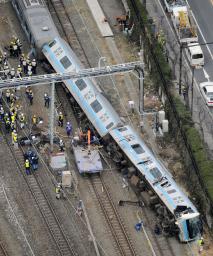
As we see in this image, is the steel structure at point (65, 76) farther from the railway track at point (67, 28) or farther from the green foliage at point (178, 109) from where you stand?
the railway track at point (67, 28)

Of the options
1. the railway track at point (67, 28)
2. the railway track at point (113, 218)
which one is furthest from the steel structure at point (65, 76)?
the railway track at point (67, 28)

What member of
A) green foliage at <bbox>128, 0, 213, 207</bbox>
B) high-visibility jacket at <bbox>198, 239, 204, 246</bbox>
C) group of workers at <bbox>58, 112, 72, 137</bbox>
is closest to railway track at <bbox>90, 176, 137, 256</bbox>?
high-visibility jacket at <bbox>198, 239, 204, 246</bbox>

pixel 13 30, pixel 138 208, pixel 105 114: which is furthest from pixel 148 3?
pixel 138 208

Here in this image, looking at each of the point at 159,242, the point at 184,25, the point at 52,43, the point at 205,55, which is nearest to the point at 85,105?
the point at 52,43

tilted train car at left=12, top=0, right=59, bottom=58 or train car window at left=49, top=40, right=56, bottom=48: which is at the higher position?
tilted train car at left=12, top=0, right=59, bottom=58

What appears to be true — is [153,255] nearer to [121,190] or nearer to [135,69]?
[121,190]

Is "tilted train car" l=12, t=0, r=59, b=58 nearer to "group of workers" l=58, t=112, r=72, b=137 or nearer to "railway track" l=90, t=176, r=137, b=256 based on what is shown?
"group of workers" l=58, t=112, r=72, b=137

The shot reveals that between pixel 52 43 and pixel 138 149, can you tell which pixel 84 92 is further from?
pixel 138 149

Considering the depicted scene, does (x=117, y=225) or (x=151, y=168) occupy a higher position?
(x=151, y=168)
